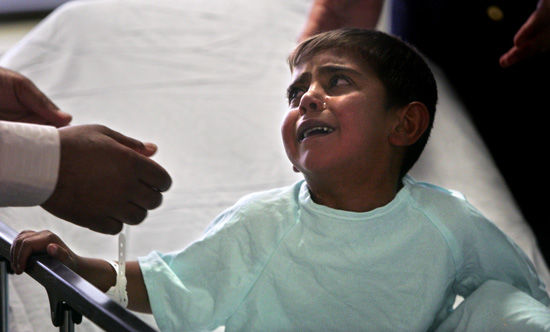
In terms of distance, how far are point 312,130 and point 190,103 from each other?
0.94 meters

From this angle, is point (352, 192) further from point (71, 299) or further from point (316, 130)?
point (71, 299)

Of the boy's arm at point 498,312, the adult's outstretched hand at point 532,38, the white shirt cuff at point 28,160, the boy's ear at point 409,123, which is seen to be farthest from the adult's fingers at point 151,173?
the adult's outstretched hand at point 532,38

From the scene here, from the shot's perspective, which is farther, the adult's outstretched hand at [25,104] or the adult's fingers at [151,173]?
the adult's outstretched hand at [25,104]

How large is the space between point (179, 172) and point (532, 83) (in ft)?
2.65

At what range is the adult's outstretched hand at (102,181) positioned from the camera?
107cm

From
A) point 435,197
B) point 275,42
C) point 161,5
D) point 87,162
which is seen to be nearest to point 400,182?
point 435,197

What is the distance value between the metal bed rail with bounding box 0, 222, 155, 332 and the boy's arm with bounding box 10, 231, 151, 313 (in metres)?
0.01

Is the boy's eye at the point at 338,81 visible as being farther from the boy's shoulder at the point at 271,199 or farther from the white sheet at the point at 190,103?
the white sheet at the point at 190,103

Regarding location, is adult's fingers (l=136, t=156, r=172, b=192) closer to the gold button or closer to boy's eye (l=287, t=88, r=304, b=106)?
boy's eye (l=287, t=88, r=304, b=106)

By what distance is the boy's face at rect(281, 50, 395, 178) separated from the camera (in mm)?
1144

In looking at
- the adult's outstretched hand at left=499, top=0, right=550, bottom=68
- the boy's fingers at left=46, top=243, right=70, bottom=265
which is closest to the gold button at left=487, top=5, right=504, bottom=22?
the adult's outstretched hand at left=499, top=0, right=550, bottom=68

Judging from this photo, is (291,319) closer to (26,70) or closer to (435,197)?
(435,197)

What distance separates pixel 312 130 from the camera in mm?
1149

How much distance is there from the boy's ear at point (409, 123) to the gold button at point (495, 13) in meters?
0.74
